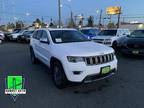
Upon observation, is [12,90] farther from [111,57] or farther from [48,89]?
[111,57]

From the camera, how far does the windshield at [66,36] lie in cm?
626

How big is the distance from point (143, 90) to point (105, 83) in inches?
44.2

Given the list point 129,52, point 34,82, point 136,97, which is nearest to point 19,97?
point 34,82

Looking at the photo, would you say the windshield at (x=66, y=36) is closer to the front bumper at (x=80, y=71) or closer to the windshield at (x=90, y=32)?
the front bumper at (x=80, y=71)

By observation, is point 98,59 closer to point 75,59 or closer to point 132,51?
point 75,59

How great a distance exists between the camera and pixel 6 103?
4543 millimetres

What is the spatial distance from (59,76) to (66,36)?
1.77 m

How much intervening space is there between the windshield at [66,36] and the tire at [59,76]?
97cm

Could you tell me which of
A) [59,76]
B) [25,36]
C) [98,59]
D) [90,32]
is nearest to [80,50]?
[98,59]

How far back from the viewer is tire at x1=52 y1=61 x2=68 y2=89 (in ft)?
16.9

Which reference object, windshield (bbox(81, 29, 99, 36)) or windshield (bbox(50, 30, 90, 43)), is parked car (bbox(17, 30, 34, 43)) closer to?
windshield (bbox(81, 29, 99, 36))

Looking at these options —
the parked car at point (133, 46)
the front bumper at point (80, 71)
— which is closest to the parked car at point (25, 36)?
the parked car at point (133, 46)

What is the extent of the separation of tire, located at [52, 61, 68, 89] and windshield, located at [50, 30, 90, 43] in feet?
3.17

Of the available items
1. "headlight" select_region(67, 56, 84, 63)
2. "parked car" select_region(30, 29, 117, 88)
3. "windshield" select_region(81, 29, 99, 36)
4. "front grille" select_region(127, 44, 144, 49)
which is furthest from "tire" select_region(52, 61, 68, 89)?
"windshield" select_region(81, 29, 99, 36)
